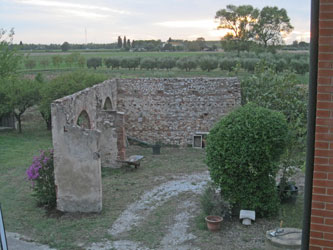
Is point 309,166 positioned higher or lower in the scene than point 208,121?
higher

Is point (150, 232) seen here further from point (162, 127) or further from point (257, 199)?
point (162, 127)

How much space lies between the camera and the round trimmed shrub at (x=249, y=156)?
8.80 metres

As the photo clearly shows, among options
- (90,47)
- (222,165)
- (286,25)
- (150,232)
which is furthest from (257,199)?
(90,47)

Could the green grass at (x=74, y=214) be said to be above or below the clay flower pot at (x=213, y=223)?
below

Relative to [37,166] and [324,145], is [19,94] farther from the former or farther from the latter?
[324,145]

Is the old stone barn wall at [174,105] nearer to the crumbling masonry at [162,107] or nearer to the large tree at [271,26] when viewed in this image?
the crumbling masonry at [162,107]

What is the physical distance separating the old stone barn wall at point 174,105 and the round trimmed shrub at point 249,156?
9.29 meters

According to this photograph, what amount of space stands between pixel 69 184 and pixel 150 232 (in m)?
2.72

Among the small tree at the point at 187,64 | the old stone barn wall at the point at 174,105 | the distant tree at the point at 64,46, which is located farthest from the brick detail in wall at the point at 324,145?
the distant tree at the point at 64,46

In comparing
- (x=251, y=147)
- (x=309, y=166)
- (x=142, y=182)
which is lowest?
(x=142, y=182)

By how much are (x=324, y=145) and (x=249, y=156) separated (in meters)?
5.02

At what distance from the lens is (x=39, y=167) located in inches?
419

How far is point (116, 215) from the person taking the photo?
10.2m

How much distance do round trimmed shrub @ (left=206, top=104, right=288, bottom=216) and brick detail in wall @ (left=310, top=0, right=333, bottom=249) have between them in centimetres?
488
